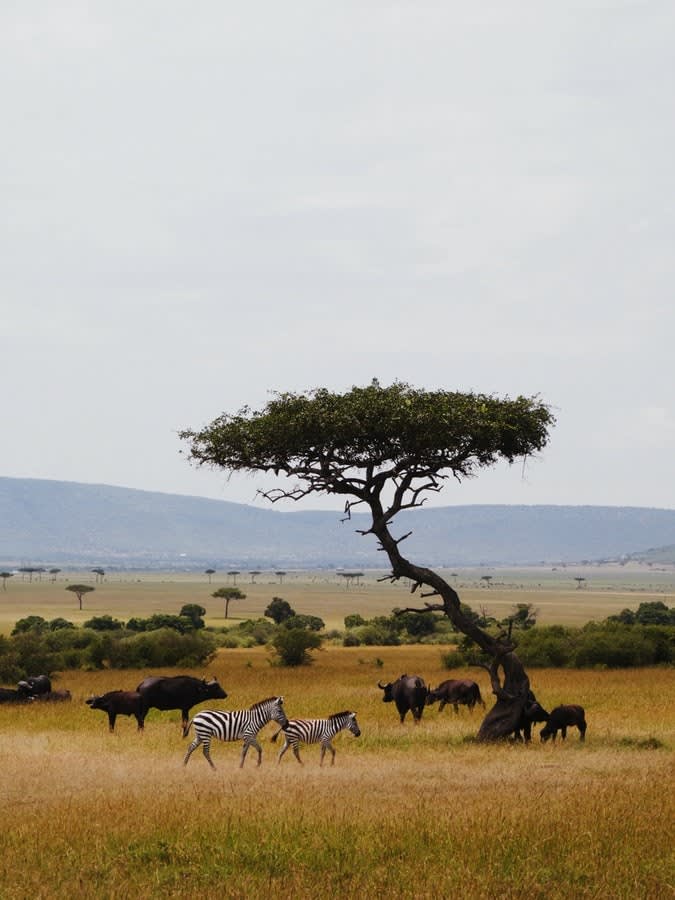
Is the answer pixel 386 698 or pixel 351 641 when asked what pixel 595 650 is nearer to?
pixel 386 698

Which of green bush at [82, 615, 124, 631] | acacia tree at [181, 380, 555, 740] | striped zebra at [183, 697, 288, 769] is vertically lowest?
green bush at [82, 615, 124, 631]

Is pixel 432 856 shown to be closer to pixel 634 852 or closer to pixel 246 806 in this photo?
pixel 634 852

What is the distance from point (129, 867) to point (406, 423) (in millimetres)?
16072

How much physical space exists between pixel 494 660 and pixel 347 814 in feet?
38.1

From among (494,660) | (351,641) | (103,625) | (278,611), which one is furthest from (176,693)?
(278,611)

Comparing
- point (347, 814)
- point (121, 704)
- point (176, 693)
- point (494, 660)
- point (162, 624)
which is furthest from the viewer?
point (162, 624)

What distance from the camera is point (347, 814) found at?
635 inches

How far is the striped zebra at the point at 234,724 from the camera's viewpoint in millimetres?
22094

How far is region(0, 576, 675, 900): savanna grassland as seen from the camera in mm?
12594

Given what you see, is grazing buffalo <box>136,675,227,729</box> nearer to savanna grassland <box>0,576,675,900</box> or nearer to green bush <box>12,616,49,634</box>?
savanna grassland <box>0,576,675,900</box>

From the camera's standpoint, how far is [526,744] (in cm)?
2578

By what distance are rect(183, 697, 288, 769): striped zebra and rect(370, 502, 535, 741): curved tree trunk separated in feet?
16.3

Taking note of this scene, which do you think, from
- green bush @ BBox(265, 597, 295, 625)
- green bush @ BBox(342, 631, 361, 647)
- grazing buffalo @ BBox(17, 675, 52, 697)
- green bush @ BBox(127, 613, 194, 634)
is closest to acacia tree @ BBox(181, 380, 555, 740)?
grazing buffalo @ BBox(17, 675, 52, 697)

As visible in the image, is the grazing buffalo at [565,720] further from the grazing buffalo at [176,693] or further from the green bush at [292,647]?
the green bush at [292,647]
